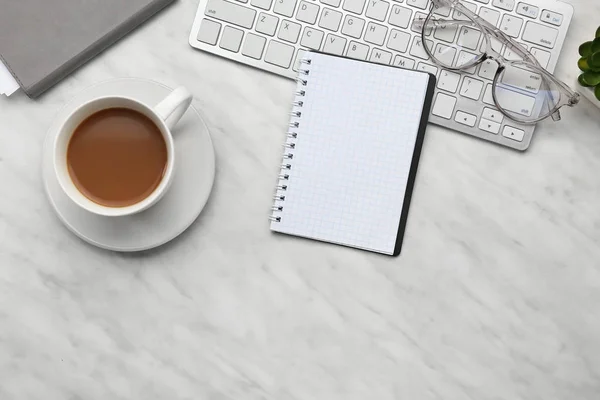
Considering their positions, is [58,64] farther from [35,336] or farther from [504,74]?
[504,74]

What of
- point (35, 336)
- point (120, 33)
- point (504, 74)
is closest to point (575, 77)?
point (504, 74)

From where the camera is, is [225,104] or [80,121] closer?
[80,121]

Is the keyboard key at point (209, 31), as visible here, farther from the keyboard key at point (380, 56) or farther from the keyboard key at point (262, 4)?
the keyboard key at point (380, 56)

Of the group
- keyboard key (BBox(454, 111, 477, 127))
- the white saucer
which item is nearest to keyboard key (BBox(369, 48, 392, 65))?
keyboard key (BBox(454, 111, 477, 127))

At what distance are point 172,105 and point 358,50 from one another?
0.24m

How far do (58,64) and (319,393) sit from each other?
49cm

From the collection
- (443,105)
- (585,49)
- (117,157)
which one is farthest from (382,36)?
(117,157)

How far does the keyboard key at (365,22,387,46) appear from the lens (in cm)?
75

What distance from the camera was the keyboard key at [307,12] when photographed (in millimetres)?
743

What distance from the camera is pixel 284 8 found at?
741mm

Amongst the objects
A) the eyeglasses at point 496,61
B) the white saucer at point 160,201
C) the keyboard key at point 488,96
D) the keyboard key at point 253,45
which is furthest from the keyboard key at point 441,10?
the white saucer at point 160,201

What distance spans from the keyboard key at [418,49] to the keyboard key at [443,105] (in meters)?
0.05

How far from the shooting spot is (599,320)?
765 mm

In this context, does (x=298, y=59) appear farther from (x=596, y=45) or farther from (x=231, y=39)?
(x=596, y=45)
